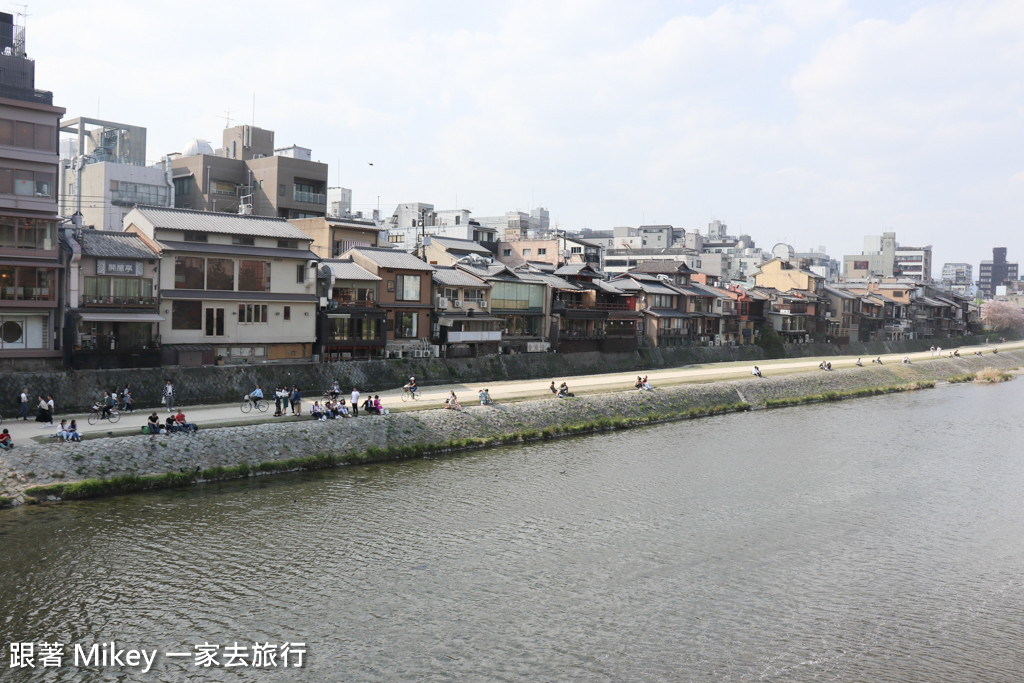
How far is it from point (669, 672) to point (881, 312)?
386 feet

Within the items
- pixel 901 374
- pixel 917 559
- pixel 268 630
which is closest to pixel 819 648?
pixel 917 559

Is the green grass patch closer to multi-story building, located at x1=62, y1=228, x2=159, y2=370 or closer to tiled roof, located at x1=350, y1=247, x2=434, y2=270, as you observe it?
tiled roof, located at x1=350, y1=247, x2=434, y2=270

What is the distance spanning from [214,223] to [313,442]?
19.4m

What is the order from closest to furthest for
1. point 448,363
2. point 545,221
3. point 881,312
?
point 448,363 → point 881,312 → point 545,221

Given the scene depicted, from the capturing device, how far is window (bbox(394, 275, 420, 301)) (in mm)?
56500

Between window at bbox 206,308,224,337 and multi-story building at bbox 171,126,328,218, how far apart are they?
25697 millimetres

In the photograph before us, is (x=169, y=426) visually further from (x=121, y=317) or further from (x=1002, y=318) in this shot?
(x=1002, y=318)

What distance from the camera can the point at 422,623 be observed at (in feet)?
67.9

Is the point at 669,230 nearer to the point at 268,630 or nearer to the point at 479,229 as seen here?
the point at 479,229

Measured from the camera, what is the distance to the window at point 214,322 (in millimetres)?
46531

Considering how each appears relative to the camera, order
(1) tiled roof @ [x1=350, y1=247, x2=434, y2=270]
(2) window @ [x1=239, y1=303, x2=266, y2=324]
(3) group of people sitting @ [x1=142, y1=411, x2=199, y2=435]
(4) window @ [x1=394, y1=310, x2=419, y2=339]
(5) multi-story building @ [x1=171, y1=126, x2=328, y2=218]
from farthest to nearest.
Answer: (5) multi-story building @ [x1=171, y1=126, x2=328, y2=218], (4) window @ [x1=394, y1=310, x2=419, y2=339], (1) tiled roof @ [x1=350, y1=247, x2=434, y2=270], (2) window @ [x1=239, y1=303, x2=266, y2=324], (3) group of people sitting @ [x1=142, y1=411, x2=199, y2=435]

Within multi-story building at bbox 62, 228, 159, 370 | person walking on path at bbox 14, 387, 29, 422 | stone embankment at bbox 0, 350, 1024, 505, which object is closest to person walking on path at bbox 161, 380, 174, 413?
multi-story building at bbox 62, 228, 159, 370

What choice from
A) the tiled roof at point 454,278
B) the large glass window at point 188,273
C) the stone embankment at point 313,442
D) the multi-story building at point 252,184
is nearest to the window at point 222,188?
the multi-story building at point 252,184

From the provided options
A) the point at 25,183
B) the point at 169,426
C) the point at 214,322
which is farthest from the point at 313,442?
the point at 25,183
